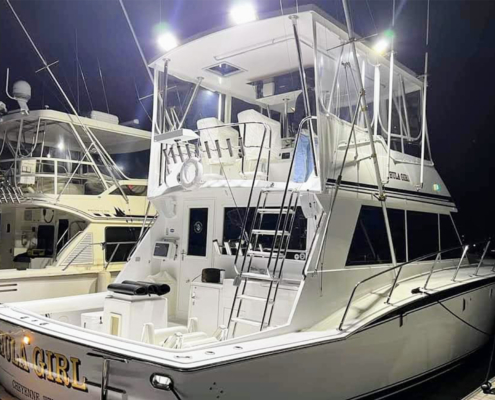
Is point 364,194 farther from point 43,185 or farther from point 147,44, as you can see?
point 147,44

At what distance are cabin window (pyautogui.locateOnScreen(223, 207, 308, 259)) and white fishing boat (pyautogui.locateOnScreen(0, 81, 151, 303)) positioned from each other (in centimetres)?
441

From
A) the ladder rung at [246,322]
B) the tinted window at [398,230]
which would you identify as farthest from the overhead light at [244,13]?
the ladder rung at [246,322]

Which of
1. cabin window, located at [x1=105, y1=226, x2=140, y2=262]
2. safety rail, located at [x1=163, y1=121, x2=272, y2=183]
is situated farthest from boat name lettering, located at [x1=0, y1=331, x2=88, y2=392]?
cabin window, located at [x1=105, y1=226, x2=140, y2=262]

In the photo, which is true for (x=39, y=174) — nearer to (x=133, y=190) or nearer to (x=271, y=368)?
(x=133, y=190)

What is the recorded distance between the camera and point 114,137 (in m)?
10.9

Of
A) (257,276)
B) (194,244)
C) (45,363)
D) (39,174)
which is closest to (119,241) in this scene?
(39,174)

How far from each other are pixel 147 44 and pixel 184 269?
763 centimetres

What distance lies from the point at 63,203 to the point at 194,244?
4.54 m

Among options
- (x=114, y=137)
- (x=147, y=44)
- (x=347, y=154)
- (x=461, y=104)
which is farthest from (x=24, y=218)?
(x=461, y=104)

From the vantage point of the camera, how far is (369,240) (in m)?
4.77

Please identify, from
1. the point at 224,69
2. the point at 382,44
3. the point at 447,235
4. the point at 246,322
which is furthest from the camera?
the point at 447,235

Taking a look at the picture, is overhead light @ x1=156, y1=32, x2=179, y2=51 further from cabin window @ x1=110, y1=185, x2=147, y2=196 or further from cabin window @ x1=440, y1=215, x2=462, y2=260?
cabin window @ x1=110, y1=185, x2=147, y2=196

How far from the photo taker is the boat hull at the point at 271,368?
9.14 feet

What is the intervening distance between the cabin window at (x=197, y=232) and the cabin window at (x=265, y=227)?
300 mm
